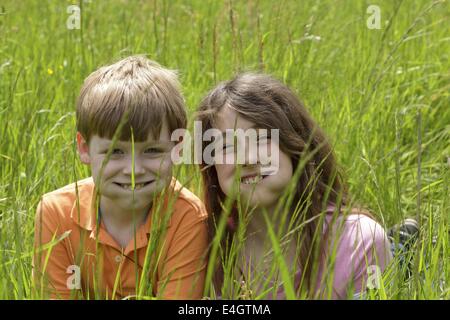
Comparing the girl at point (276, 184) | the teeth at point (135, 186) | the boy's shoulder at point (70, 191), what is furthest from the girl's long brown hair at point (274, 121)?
the boy's shoulder at point (70, 191)

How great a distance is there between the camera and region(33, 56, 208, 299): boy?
78.6 inches

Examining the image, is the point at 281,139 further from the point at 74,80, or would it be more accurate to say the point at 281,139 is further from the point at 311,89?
the point at 74,80

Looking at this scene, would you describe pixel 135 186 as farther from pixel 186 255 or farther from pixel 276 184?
pixel 276 184

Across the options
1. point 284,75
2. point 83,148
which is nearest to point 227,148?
point 83,148

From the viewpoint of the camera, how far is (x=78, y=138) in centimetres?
214

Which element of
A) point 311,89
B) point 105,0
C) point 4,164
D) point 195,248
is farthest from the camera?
point 105,0

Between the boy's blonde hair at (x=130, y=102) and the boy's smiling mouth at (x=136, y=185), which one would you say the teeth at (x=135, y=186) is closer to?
the boy's smiling mouth at (x=136, y=185)

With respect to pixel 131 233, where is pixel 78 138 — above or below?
above

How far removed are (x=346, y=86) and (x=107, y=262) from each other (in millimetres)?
1326

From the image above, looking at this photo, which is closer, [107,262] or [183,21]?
[107,262]

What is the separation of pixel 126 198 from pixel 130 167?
0.09m

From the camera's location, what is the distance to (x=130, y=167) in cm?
197

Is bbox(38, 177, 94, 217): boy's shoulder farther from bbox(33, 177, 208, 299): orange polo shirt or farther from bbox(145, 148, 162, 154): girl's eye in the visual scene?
bbox(145, 148, 162, 154): girl's eye

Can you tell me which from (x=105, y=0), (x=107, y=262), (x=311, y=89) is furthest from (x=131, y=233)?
(x=105, y=0)
